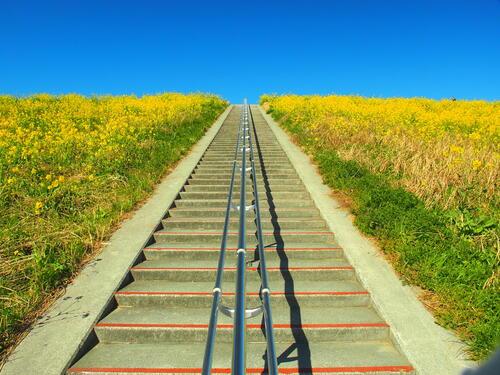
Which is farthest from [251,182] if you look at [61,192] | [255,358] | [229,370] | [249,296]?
[229,370]

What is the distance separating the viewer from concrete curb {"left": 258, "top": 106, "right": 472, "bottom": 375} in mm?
3750

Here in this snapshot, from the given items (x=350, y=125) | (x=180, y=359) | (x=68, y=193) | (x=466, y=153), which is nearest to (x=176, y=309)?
(x=180, y=359)

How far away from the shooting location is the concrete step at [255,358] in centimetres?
370

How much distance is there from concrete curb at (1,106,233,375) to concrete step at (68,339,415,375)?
0.23 metres

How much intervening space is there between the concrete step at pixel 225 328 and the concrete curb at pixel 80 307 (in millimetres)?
251

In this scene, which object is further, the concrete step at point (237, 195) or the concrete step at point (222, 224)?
the concrete step at point (237, 195)

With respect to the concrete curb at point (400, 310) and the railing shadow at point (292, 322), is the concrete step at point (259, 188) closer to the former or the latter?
the concrete curb at point (400, 310)

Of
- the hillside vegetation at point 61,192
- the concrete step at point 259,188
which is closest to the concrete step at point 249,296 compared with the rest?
the hillside vegetation at point 61,192

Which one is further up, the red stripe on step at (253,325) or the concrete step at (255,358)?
the red stripe on step at (253,325)

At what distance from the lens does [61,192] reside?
22.8 feet

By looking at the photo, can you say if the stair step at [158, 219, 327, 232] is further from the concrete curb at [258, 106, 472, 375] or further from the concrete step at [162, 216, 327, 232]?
the concrete curb at [258, 106, 472, 375]

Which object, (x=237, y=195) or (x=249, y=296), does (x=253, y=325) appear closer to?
(x=249, y=296)

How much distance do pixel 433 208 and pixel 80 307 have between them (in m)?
5.39

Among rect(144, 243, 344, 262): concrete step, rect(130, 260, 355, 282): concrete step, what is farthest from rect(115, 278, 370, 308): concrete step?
rect(144, 243, 344, 262): concrete step
